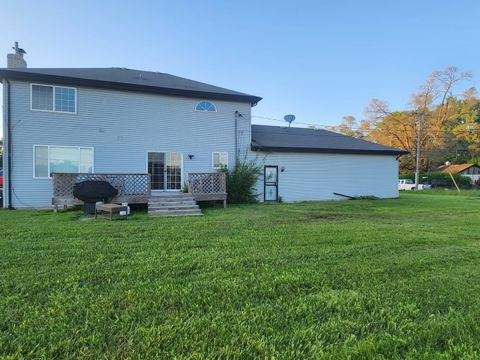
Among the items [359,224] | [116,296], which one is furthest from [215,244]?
[359,224]

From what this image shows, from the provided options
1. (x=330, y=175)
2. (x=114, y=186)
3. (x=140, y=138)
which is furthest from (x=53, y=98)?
(x=330, y=175)

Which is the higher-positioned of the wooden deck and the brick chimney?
the brick chimney

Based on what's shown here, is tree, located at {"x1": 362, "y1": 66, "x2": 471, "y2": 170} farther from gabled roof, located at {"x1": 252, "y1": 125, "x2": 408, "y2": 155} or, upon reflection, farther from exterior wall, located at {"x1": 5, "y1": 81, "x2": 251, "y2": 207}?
exterior wall, located at {"x1": 5, "y1": 81, "x2": 251, "y2": 207}

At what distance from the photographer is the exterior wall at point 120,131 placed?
11.4 meters

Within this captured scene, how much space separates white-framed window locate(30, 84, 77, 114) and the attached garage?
25.8 feet

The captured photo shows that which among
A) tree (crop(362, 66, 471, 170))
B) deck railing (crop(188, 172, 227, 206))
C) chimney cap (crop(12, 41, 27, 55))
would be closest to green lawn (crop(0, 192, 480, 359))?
deck railing (crop(188, 172, 227, 206))

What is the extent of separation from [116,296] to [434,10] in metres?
16.9

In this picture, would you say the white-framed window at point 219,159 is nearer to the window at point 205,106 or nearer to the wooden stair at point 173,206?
the window at point 205,106

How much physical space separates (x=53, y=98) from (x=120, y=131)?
106 inches

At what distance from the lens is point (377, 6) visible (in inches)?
536

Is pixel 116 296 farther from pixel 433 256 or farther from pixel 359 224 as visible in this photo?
pixel 359 224

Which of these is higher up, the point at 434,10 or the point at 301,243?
the point at 434,10

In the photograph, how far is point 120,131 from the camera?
12.6m

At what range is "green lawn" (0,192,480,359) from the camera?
227cm
